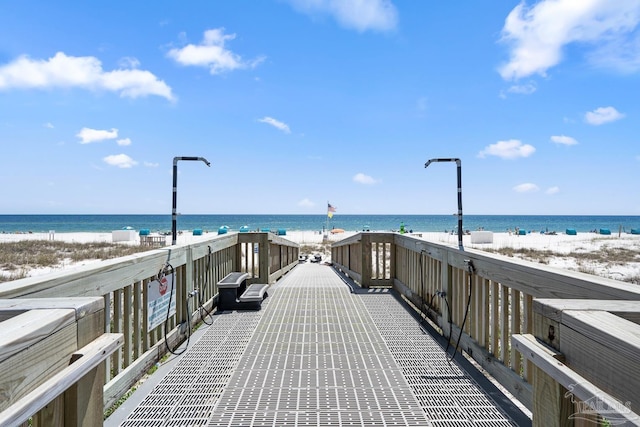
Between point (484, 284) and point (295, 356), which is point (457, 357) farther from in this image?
point (295, 356)

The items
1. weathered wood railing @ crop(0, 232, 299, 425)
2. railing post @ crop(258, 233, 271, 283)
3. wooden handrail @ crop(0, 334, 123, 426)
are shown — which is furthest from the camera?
railing post @ crop(258, 233, 271, 283)

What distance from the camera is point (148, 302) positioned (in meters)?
3.02

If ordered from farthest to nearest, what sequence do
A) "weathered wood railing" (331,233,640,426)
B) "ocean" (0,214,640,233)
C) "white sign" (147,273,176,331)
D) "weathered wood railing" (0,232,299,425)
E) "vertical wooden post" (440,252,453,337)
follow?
"ocean" (0,214,640,233) < "vertical wooden post" (440,252,453,337) < "white sign" (147,273,176,331) < "weathered wood railing" (0,232,299,425) < "weathered wood railing" (331,233,640,426)

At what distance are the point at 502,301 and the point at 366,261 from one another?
3822 millimetres

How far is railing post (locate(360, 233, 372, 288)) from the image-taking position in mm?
6438

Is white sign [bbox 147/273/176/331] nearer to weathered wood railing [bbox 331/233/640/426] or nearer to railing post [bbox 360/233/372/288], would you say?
weathered wood railing [bbox 331/233/640/426]

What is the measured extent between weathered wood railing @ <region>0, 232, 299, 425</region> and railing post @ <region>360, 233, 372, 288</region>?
244 centimetres

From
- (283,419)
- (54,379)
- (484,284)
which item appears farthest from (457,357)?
Answer: (54,379)

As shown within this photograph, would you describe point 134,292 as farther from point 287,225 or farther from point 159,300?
point 287,225

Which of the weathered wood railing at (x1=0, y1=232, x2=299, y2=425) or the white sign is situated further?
the white sign

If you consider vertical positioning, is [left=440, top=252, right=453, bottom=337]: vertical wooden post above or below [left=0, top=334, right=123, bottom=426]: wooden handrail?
below

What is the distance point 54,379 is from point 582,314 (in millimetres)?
1662

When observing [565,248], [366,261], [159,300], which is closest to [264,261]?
[366,261]

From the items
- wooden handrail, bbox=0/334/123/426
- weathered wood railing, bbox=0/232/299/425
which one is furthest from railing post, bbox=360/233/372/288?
wooden handrail, bbox=0/334/123/426
